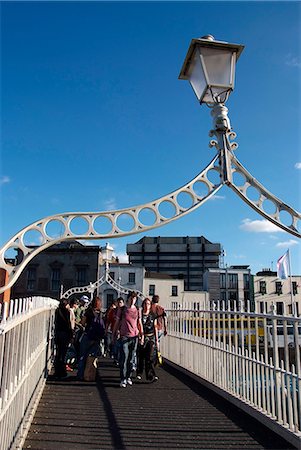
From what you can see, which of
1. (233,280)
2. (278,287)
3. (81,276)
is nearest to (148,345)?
(81,276)

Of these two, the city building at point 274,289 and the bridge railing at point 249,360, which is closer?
the bridge railing at point 249,360

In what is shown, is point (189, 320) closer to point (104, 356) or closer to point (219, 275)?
point (104, 356)

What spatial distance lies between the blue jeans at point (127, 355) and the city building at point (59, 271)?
123 ft

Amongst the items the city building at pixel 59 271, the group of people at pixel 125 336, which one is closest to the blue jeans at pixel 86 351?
the group of people at pixel 125 336

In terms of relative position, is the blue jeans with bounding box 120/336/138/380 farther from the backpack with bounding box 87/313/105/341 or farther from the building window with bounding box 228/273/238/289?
the building window with bounding box 228/273/238/289

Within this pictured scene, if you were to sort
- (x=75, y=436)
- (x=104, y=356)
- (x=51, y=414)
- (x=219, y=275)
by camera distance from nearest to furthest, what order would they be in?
1. (x=75, y=436)
2. (x=51, y=414)
3. (x=104, y=356)
4. (x=219, y=275)

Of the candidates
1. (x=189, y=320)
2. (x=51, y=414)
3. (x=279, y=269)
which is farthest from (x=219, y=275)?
(x=51, y=414)

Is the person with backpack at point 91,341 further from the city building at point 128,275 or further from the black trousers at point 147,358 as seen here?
the city building at point 128,275

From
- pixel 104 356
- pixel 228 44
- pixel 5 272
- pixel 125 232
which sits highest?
pixel 228 44

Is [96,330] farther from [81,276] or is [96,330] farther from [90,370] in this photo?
[81,276]

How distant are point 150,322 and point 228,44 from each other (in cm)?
634

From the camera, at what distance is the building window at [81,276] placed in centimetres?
4533

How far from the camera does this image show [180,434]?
480 cm

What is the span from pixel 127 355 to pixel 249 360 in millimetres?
3022
